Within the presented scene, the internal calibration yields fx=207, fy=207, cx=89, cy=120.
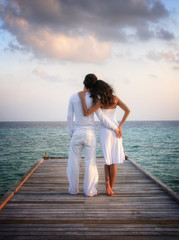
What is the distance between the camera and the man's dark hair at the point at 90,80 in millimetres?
3312

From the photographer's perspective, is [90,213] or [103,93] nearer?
[90,213]

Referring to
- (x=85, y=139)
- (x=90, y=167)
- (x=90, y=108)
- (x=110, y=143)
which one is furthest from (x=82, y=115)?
(x=90, y=167)

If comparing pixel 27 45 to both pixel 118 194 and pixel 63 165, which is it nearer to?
pixel 63 165

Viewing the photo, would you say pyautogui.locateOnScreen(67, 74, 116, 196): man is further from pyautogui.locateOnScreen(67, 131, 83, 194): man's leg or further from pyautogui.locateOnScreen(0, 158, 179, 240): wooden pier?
pyautogui.locateOnScreen(0, 158, 179, 240): wooden pier

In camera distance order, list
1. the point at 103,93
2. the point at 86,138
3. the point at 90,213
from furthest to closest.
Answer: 1. the point at 86,138
2. the point at 103,93
3. the point at 90,213

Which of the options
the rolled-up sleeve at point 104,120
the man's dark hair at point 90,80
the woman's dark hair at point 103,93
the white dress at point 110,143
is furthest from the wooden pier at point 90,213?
the man's dark hair at point 90,80

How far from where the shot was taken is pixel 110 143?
11.5ft

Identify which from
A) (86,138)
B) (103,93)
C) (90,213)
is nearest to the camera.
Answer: (90,213)

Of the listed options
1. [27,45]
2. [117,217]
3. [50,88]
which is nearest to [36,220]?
[117,217]

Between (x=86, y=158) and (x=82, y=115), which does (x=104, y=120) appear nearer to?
(x=82, y=115)

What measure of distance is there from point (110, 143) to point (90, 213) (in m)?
1.17

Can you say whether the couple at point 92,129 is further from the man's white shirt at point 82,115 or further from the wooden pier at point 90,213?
the wooden pier at point 90,213

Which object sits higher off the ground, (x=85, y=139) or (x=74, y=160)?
(x=85, y=139)

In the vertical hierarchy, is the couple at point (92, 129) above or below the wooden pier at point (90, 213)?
above
